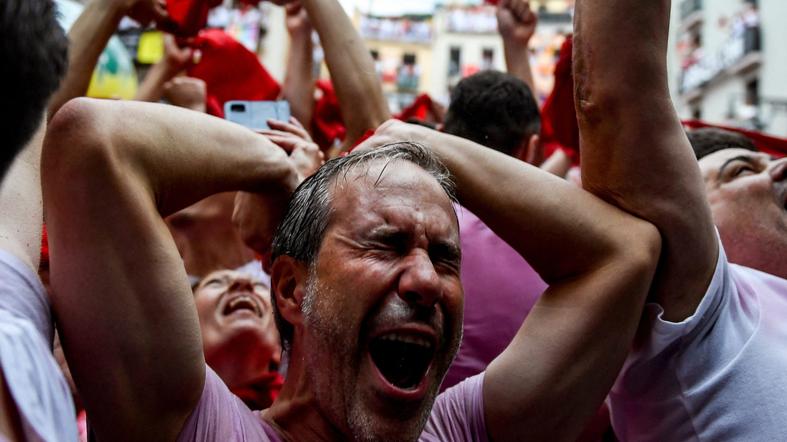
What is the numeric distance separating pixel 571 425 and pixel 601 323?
0.77 ft

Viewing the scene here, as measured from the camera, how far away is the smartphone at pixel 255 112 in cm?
238

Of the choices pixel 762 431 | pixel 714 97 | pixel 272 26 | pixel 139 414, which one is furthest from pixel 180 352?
pixel 714 97

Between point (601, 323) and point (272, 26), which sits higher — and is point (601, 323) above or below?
above

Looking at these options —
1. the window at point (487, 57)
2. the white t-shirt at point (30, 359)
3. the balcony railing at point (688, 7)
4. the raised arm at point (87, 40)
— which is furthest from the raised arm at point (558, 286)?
the window at point (487, 57)

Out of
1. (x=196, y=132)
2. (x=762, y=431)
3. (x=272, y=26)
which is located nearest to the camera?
(x=196, y=132)

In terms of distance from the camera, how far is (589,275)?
190 centimetres

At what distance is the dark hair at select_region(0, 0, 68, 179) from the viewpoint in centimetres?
107

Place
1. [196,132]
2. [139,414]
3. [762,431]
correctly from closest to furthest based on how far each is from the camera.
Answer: [139,414] → [196,132] → [762,431]

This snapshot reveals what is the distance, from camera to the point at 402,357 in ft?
5.94

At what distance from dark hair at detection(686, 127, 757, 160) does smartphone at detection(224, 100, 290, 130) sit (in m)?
1.40

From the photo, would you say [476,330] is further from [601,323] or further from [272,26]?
[272,26]

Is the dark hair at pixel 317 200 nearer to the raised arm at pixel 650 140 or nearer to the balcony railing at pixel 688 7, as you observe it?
the raised arm at pixel 650 140

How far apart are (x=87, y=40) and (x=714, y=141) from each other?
88.6 inches

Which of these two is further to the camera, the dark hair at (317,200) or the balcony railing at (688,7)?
the balcony railing at (688,7)
